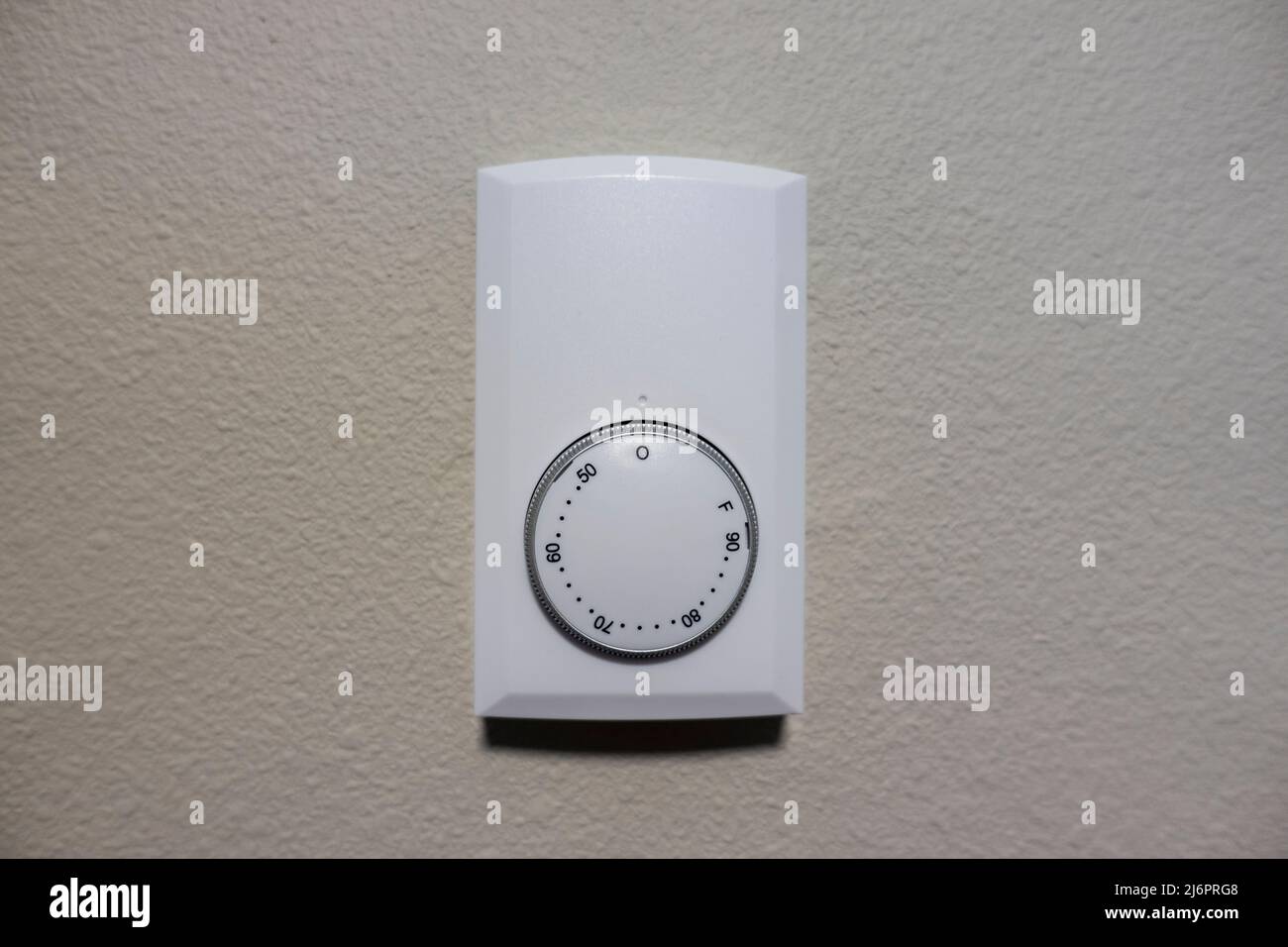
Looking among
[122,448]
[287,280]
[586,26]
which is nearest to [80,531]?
[122,448]

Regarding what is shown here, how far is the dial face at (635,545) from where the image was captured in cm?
45

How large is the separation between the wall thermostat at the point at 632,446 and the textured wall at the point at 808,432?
0.03 metres

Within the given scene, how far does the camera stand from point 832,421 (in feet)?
1.64

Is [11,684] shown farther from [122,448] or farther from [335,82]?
[335,82]

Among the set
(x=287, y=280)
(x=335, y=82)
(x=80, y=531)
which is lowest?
(x=80, y=531)

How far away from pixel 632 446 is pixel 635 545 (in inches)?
2.1

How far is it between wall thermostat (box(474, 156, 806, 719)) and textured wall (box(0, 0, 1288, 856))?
3cm

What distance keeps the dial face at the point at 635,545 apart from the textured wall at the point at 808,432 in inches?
2.5

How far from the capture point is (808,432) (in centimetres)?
50

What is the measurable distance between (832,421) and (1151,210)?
0.23m

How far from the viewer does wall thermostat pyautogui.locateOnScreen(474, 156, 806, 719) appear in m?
0.45

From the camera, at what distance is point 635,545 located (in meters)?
0.45

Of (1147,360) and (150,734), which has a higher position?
(1147,360)

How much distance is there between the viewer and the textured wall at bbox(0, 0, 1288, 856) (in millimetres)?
484
